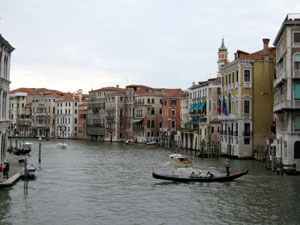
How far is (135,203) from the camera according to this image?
1864cm

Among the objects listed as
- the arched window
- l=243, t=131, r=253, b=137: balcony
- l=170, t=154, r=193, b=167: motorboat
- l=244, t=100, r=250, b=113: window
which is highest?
l=244, t=100, r=250, b=113: window

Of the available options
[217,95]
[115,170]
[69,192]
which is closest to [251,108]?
[217,95]

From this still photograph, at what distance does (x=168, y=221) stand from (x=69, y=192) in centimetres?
742

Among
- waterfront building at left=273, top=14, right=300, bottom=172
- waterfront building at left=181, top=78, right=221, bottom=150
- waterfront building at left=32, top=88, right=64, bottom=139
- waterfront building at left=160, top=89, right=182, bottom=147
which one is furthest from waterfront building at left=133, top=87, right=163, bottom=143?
waterfront building at left=273, top=14, right=300, bottom=172

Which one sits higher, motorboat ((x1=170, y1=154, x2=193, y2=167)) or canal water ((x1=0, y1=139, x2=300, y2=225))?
motorboat ((x1=170, y1=154, x2=193, y2=167))

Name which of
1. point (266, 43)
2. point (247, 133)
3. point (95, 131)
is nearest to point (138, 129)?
point (95, 131)

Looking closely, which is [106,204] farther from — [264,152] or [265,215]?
[264,152]

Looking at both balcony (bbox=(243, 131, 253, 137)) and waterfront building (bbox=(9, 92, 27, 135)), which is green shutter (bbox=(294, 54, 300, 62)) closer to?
balcony (bbox=(243, 131, 253, 137))

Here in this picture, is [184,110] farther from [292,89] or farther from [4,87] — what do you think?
[4,87]

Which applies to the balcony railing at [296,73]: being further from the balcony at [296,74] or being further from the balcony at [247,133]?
the balcony at [247,133]

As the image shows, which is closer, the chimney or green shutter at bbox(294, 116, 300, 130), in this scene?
green shutter at bbox(294, 116, 300, 130)

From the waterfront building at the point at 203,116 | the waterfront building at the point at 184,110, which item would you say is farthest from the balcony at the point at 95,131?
the waterfront building at the point at 203,116

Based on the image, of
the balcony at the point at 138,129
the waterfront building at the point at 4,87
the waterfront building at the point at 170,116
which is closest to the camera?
the waterfront building at the point at 4,87

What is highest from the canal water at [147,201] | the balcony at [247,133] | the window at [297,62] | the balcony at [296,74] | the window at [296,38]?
the window at [296,38]
